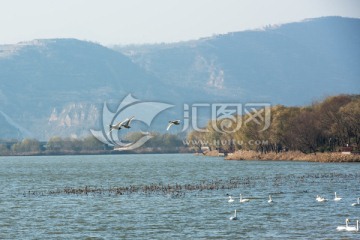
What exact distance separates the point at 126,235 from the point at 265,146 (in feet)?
333

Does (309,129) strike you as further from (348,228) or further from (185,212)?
(348,228)

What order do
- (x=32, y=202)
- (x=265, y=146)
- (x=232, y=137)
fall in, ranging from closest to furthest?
→ (x=32, y=202), (x=265, y=146), (x=232, y=137)

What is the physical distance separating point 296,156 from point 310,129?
653 centimetres

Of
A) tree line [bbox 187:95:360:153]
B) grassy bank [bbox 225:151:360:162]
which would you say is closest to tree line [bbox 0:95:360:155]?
tree line [bbox 187:95:360:153]

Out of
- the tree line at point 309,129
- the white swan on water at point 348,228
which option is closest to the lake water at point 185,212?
the white swan on water at point 348,228

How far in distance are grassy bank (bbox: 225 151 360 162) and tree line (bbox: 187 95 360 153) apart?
1.63m

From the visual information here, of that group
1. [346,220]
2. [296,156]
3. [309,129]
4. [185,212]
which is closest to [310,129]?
[309,129]

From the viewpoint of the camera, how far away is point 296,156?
128625mm

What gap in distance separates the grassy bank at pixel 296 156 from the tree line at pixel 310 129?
5.36 ft

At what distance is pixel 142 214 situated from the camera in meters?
50.6

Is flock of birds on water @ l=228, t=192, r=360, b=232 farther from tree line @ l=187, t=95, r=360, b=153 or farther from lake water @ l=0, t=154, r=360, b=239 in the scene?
tree line @ l=187, t=95, r=360, b=153

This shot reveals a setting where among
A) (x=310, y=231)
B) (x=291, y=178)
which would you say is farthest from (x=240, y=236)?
(x=291, y=178)

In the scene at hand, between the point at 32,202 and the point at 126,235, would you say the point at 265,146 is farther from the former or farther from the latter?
the point at 126,235

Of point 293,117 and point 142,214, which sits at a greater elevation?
point 293,117
